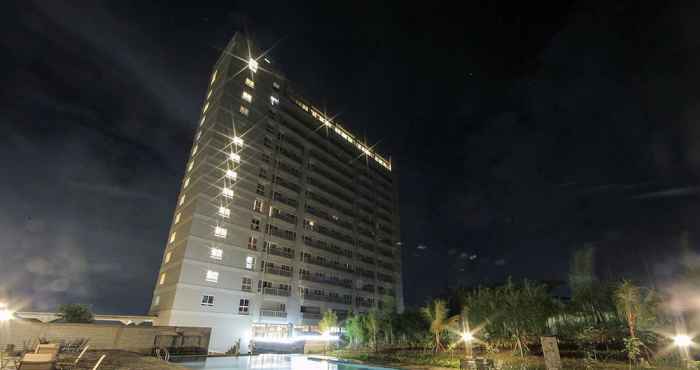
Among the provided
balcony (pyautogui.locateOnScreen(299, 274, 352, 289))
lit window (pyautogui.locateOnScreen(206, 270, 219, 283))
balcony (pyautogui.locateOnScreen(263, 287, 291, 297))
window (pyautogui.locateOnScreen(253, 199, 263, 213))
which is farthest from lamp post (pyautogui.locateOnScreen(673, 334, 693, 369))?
window (pyautogui.locateOnScreen(253, 199, 263, 213))

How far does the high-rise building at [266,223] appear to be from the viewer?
37031 millimetres

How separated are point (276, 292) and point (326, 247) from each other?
12520mm

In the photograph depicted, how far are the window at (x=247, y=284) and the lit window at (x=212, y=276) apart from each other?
345cm

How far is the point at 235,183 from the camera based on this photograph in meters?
42.6

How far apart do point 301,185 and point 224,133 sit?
14.7 meters

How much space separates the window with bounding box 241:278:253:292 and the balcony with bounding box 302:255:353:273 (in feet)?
32.8

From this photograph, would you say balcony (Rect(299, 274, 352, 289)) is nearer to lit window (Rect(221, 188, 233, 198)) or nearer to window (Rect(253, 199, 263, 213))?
window (Rect(253, 199, 263, 213))

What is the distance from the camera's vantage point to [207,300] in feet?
117

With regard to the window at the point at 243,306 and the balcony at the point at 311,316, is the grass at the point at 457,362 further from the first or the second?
the balcony at the point at 311,316

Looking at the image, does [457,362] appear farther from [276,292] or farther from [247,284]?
[276,292]

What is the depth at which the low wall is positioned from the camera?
22.4m

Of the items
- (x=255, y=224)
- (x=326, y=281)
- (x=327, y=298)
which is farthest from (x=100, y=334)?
(x=326, y=281)

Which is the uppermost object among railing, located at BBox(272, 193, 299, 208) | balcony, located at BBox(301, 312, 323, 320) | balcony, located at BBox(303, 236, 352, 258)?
railing, located at BBox(272, 193, 299, 208)

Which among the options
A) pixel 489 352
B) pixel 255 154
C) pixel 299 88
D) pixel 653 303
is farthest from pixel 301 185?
pixel 653 303
